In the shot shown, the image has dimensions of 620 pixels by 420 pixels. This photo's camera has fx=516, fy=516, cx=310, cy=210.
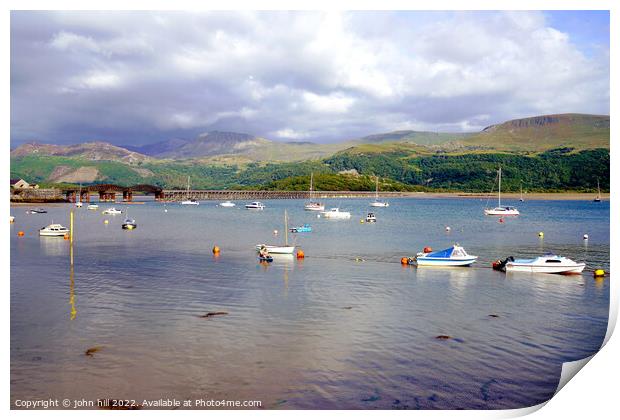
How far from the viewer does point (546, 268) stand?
99.7ft

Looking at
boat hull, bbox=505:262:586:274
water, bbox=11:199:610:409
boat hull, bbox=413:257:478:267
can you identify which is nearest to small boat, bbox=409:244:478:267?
boat hull, bbox=413:257:478:267

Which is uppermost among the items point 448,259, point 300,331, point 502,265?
point 448,259

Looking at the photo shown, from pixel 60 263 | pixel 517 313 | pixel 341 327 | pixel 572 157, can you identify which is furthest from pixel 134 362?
pixel 572 157

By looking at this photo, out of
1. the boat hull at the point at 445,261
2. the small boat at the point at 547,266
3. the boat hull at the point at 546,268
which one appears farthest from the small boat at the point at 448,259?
the boat hull at the point at 546,268

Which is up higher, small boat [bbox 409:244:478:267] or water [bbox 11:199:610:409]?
small boat [bbox 409:244:478:267]

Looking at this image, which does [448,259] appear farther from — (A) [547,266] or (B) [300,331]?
(B) [300,331]

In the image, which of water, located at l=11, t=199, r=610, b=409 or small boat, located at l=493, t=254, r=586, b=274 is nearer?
water, located at l=11, t=199, r=610, b=409

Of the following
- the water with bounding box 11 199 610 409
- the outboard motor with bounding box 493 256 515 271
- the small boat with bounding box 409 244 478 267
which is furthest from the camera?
the small boat with bounding box 409 244 478 267

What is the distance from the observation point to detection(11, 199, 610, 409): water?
12.5 meters

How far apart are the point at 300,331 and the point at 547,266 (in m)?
19.4

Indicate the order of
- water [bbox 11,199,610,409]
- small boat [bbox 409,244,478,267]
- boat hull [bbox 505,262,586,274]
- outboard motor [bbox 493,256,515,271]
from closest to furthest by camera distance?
1. water [bbox 11,199,610,409]
2. boat hull [bbox 505,262,586,274]
3. outboard motor [bbox 493,256,515,271]
4. small boat [bbox 409,244,478,267]

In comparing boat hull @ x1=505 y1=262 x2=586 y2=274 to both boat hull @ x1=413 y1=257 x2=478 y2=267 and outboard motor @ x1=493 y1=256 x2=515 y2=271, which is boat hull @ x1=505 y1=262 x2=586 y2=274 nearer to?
outboard motor @ x1=493 y1=256 x2=515 y2=271

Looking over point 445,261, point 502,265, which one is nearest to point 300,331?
point 445,261

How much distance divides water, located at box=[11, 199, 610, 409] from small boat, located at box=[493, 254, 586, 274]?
1.02m
